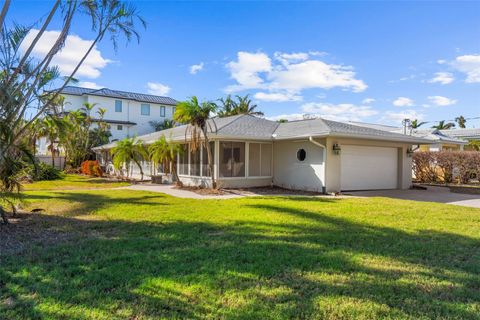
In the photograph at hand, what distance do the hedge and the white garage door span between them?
4731 millimetres

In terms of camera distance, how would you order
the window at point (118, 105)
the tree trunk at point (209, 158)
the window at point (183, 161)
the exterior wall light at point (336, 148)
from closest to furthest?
the exterior wall light at point (336, 148) < the tree trunk at point (209, 158) < the window at point (183, 161) < the window at point (118, 105)

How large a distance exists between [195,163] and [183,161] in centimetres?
141

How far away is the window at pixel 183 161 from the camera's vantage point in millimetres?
17891

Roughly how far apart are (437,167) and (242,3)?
595 inches

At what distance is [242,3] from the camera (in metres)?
13.4

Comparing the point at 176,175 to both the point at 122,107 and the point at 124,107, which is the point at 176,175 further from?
the point at 124,107

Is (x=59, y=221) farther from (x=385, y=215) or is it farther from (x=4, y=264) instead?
(x=385, y=215)

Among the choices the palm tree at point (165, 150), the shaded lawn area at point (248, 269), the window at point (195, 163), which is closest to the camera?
the shaded lawn area at point (248, 269)

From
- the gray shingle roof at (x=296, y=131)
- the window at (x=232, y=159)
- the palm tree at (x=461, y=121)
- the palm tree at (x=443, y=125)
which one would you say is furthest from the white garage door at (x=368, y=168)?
the palm tree at (x=461, y=121)

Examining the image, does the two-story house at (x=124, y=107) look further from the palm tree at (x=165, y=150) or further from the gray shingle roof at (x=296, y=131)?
the gray shingle roof at (x=296, y=131)

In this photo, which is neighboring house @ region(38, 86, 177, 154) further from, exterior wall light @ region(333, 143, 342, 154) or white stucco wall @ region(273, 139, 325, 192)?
exterior wall light @ region(333, 143, 342, 154)

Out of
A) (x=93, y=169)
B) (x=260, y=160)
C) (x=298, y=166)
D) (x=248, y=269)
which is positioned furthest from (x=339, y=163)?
(x=93, y=169)

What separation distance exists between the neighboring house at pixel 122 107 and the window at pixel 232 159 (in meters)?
28.5

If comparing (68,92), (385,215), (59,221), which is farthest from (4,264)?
(68,92)
